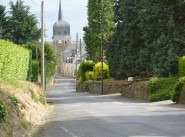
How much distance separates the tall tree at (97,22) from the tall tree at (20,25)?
29.8 feet

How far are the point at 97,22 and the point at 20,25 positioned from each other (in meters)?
12.7

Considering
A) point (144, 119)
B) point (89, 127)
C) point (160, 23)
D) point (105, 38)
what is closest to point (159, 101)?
point (160, 23)

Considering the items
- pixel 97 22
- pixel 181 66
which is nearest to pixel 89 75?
pixel 97 22

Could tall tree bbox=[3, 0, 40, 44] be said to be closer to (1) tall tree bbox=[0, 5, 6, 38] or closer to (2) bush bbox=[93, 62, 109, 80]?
(1) tall tree bbox=[0, 5, 6, 38]

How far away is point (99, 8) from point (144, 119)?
63887 millimetres

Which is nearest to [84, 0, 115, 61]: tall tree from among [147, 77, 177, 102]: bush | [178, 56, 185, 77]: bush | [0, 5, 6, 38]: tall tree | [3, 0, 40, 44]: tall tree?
[3, 0, 40, 44]: tall tree

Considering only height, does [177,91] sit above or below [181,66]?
below

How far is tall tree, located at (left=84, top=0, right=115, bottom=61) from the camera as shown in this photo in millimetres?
81000

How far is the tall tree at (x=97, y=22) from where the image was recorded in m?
81.0

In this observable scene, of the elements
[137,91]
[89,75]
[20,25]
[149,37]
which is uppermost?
[20,25]

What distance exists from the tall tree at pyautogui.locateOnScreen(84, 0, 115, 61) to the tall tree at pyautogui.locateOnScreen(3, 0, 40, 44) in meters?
9.08

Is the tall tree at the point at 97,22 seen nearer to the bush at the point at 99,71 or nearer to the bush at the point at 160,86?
the bush at the point at 99,71

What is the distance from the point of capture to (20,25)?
85.1m

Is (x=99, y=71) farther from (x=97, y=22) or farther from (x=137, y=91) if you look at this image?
(x=137, y=91)
